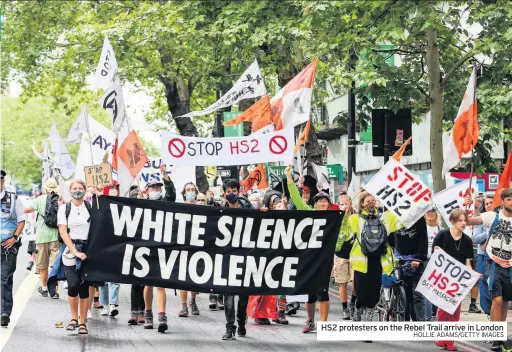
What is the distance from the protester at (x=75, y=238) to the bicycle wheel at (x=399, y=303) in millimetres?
3631

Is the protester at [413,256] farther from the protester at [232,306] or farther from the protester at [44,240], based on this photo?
the protester at [44,240]

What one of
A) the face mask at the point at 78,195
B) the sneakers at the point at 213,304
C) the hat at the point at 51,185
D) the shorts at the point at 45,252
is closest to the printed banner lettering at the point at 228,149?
the face mask at the point at 78,195

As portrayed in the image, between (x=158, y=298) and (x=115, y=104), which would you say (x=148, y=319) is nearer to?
(x=158, y=298)

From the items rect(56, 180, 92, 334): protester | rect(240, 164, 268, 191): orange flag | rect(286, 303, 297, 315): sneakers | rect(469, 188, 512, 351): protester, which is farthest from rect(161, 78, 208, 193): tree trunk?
rect(469, 188, 512, 351): protester

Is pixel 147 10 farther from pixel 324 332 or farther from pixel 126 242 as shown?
pixel 324 332

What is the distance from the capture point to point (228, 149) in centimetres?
1399

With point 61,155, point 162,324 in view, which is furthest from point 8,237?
point 61,155

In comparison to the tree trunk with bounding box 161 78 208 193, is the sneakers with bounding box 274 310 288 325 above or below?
below

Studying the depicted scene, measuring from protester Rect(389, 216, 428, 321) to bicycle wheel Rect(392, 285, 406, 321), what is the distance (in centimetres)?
8

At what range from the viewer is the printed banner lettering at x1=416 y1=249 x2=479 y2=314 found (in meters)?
12.3

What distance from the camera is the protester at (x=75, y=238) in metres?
13.0

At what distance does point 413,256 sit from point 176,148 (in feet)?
10.5

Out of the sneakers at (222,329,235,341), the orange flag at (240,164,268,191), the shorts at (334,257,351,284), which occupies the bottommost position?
the sneakers at (222,329,235,341)

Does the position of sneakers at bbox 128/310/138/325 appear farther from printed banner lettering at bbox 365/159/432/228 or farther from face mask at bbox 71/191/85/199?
printed banner lettering at bbox 365/159/432/228
